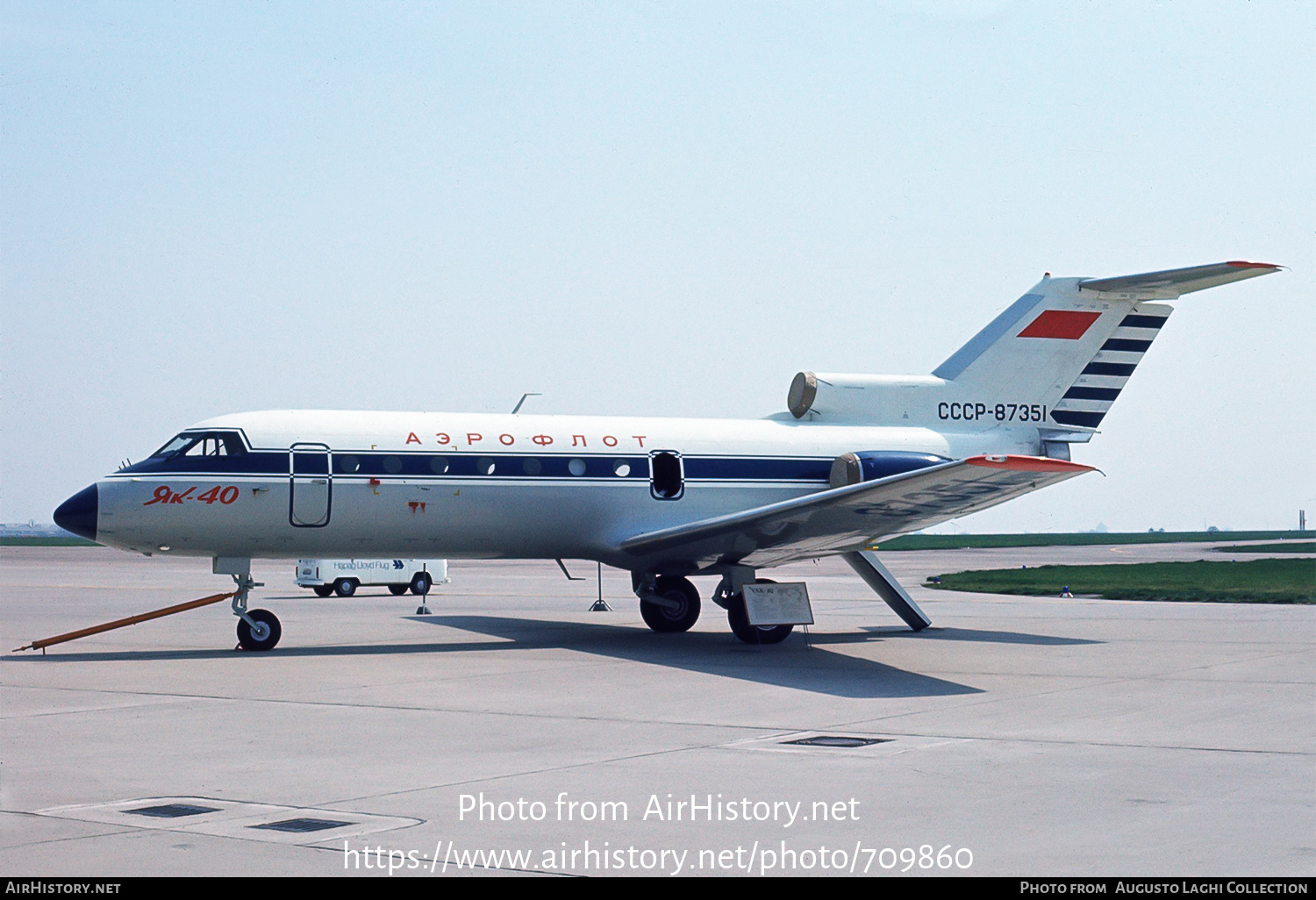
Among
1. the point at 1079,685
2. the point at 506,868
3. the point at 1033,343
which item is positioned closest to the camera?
the point at 506,868

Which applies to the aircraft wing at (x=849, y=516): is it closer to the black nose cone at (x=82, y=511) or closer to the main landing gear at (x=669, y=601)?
the main landing gear at (x=669, y=601)

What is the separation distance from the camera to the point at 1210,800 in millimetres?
8414

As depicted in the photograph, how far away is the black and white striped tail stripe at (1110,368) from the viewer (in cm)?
2372

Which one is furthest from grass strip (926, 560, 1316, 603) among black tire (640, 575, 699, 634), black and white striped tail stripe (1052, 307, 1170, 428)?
black tire (640, 575, 699, 634)

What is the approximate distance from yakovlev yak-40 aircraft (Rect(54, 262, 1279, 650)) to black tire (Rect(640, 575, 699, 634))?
0.09 feet

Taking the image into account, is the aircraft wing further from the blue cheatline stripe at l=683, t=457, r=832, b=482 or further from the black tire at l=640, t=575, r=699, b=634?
the blue cheatline stripe at l=683, t=457, r=832, b=482

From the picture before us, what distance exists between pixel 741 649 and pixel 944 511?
375cm

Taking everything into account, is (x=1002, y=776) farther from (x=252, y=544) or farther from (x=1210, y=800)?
(x=252, y=544)

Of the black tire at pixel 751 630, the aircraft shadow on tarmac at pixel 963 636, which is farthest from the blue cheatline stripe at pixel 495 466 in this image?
the aircraft shadow on tarmac at pixel 963 636

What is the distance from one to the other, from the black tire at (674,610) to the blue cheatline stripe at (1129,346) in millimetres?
8621

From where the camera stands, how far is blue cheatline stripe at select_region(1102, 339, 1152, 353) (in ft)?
77.9
